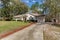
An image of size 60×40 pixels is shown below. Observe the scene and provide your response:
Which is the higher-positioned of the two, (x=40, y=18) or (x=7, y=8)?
(x=7, y=8)

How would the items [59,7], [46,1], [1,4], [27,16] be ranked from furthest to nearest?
[27,16] < [1,4] < [46,1] < [59,7]

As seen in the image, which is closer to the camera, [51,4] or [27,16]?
[51,4]

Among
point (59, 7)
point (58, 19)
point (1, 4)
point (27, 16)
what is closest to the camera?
point (59, 7)

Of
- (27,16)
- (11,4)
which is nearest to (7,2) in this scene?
(11,4)

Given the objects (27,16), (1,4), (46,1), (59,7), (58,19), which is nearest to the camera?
(59,7)

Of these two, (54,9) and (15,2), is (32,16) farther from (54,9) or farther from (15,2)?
(54,9)

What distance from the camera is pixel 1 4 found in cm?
6812

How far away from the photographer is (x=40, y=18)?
3088 inches

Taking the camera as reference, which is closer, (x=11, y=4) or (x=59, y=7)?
(x=59, y=7)

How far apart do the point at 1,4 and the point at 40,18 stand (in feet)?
67.7

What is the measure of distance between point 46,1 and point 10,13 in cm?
2381

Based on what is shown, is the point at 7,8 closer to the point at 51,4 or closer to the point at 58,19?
the point at 58,19

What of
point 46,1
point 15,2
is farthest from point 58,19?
point 15,2

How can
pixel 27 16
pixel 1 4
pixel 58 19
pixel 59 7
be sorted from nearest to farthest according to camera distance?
pixel 59 7 < pixel 58 19 < pixel 1 4 < pixel 27 16
